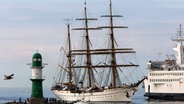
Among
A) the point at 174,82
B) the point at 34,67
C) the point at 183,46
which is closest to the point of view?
the point at 34,67

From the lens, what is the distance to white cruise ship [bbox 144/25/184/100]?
133 meters

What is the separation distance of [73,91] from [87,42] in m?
10.6

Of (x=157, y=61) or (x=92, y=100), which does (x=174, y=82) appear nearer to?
(x=157, y=61)

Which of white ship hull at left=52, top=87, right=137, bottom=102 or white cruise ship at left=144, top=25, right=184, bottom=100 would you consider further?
white cruise ship at left=144, top=25, right=184, bottom=100

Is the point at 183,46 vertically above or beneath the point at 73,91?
above

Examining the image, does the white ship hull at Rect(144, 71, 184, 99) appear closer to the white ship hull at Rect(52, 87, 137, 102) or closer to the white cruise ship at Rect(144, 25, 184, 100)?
the white cruise ship at Rect(144, 25, 184, 100)

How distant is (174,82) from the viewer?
13350 centimetres

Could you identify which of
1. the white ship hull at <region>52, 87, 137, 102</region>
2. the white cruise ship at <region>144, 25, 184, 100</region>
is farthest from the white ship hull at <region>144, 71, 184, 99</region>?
the white ship hull at <region>52, 87, 137, 102</region>

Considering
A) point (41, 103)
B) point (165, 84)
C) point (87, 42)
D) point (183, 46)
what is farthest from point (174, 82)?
point (41, 103)

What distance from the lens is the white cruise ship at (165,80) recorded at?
133 meters

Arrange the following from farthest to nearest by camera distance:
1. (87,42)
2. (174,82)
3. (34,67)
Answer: (174,82) < (87,42) < (34,67)

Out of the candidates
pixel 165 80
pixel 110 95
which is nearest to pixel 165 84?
pixel 165 80

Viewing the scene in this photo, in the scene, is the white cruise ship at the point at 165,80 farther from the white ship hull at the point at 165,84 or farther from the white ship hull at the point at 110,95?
the white ship hull at the point at 110,95

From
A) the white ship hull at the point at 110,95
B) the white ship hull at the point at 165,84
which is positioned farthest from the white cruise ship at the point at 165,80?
the white ship hull at the point at 110,95
